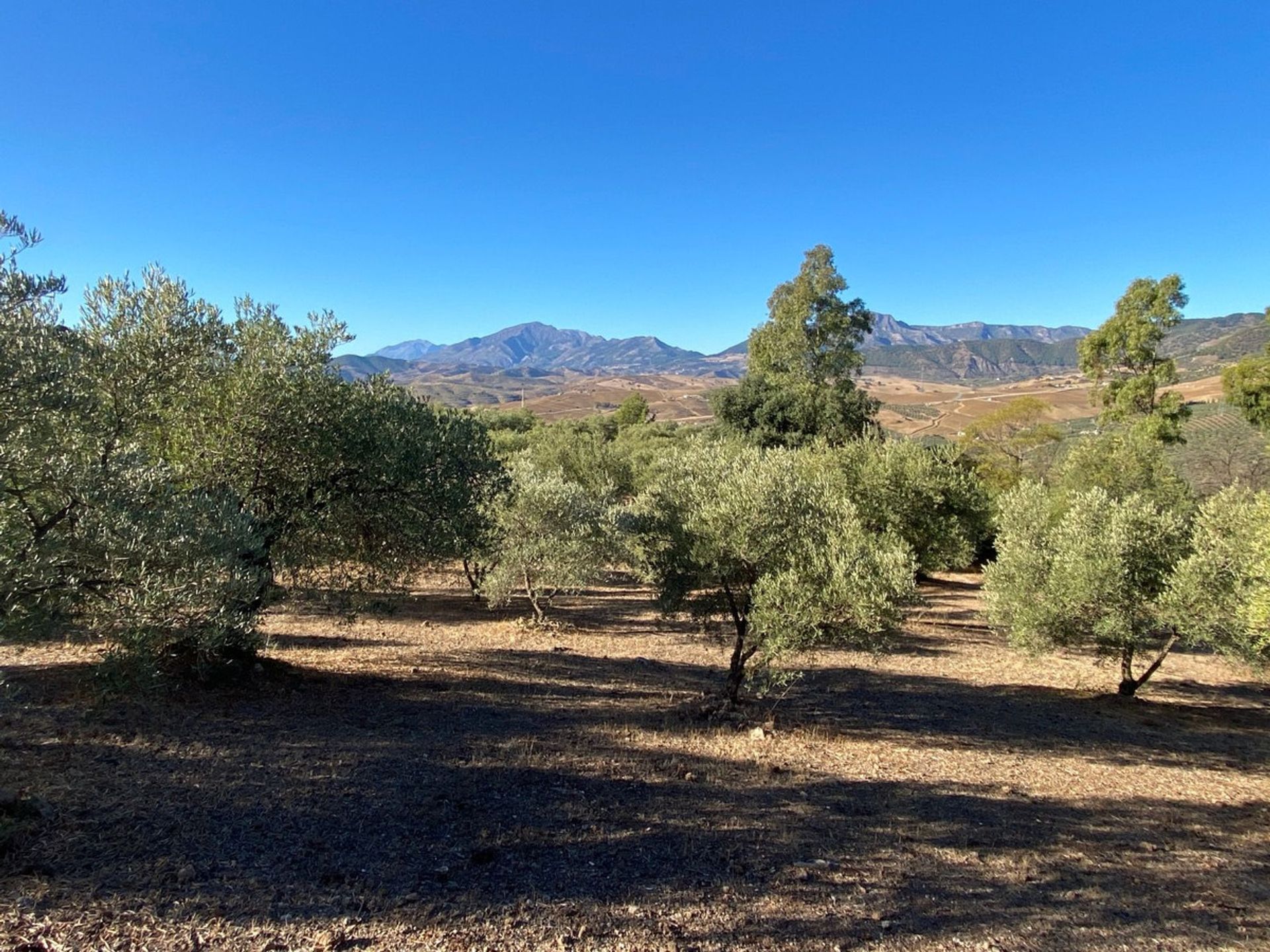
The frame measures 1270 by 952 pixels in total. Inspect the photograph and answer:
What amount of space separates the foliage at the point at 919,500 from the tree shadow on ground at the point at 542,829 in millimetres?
12538

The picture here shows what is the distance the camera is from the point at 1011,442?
152 feet

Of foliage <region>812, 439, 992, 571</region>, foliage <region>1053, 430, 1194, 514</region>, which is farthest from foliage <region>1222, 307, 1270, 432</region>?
foliage <region>812, 439, 992, 571</region>

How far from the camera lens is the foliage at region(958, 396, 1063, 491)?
41750mm

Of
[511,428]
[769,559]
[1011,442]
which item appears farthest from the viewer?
[511,428]

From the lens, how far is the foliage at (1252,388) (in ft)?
85.1

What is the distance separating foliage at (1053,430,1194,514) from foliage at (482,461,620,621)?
57.1ft

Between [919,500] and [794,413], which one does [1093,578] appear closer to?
[919,500]

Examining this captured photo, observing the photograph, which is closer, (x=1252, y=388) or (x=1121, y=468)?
(x=1121, y=468)

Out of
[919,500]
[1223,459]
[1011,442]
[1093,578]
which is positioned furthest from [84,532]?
[1223,459]

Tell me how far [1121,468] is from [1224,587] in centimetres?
1494

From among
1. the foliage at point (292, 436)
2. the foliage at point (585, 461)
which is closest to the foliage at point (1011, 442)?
the foliage at point (585, 461)

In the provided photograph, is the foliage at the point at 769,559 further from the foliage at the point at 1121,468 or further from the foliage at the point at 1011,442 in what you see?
the foliage at the point at 1011,442

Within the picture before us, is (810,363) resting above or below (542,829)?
above

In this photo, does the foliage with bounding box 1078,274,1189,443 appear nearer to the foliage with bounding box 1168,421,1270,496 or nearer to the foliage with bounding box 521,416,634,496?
the foliage with bounding box 1168,421,1270,496
